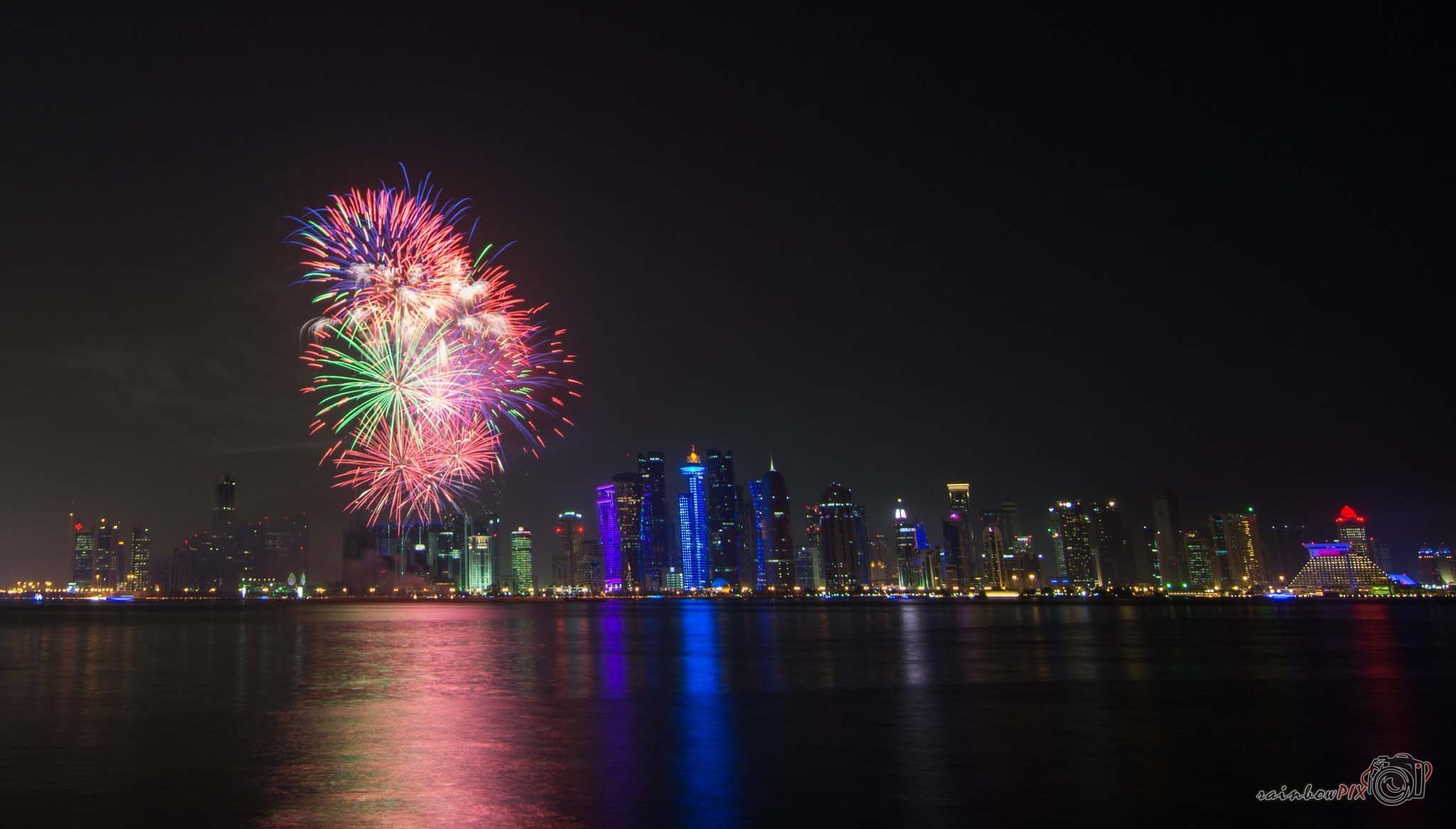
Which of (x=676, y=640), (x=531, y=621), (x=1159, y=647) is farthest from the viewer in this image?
Answer: (x=531, y=621)

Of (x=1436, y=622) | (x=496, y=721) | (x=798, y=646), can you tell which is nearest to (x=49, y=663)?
(x=496, y=721)

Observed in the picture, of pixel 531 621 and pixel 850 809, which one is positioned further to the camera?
pixel 531 621

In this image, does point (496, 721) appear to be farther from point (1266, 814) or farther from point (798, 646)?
point (798, 646)

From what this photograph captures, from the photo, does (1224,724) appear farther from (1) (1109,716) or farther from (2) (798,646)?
(2) (798,646)

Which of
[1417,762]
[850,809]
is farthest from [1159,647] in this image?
[850,809]

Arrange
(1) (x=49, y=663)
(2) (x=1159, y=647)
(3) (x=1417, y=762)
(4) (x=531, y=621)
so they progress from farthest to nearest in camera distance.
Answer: (4) (x=531, y=621) → (2) (x=1159, y=647) → (1) (x=49, y=663) → (3) (x=1417, y=762)

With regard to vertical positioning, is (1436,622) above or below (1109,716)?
below
